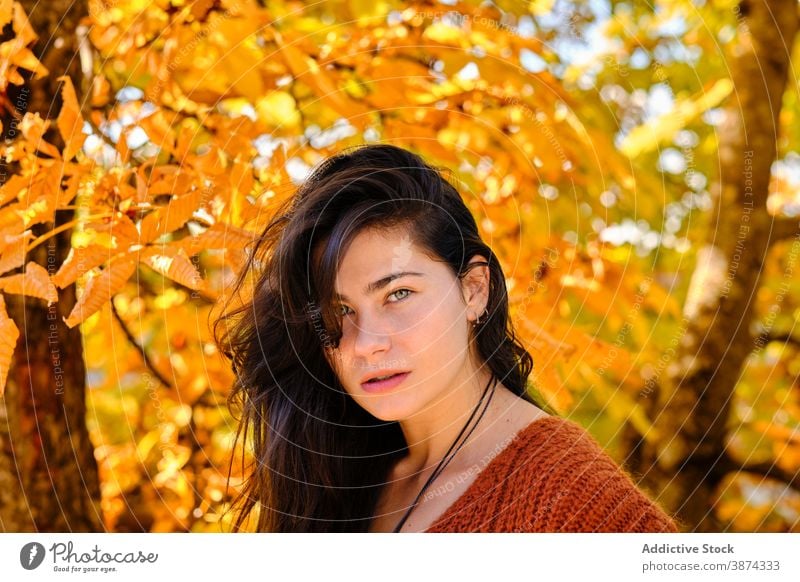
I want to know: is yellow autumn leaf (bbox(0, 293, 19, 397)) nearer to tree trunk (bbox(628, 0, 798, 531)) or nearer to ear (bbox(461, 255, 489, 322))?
ear (bbox(461, 255, 489, 322))

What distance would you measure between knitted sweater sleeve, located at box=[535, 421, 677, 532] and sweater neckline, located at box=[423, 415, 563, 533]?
0.03 m

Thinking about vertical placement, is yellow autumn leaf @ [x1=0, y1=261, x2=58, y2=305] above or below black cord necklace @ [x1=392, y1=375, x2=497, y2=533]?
above

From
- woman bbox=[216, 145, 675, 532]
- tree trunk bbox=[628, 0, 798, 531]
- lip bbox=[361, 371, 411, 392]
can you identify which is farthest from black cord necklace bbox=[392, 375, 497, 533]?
tree trunk bbox=[628, 0, 798, 531]

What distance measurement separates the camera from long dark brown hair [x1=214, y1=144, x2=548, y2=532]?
1052mm

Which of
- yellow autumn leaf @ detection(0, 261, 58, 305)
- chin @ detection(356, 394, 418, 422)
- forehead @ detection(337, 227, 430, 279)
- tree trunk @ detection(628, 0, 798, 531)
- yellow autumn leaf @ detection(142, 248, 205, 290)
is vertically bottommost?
tree trunk @ detection(628, 0, 798, 531)

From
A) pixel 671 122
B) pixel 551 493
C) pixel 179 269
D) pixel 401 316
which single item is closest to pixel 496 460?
pixel 551 493

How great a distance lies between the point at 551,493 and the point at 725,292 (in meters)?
0.89

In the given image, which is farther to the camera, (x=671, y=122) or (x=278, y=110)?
(x=671, y=122)

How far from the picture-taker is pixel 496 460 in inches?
39.5

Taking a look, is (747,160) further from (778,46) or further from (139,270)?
(139,270)

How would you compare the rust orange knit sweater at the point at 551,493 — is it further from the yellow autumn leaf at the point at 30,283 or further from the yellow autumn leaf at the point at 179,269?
the yellow autumn leaf at the point at 30,283

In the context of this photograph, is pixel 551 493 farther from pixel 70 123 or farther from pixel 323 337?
pixel 70 123

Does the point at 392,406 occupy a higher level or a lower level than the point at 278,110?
lower
